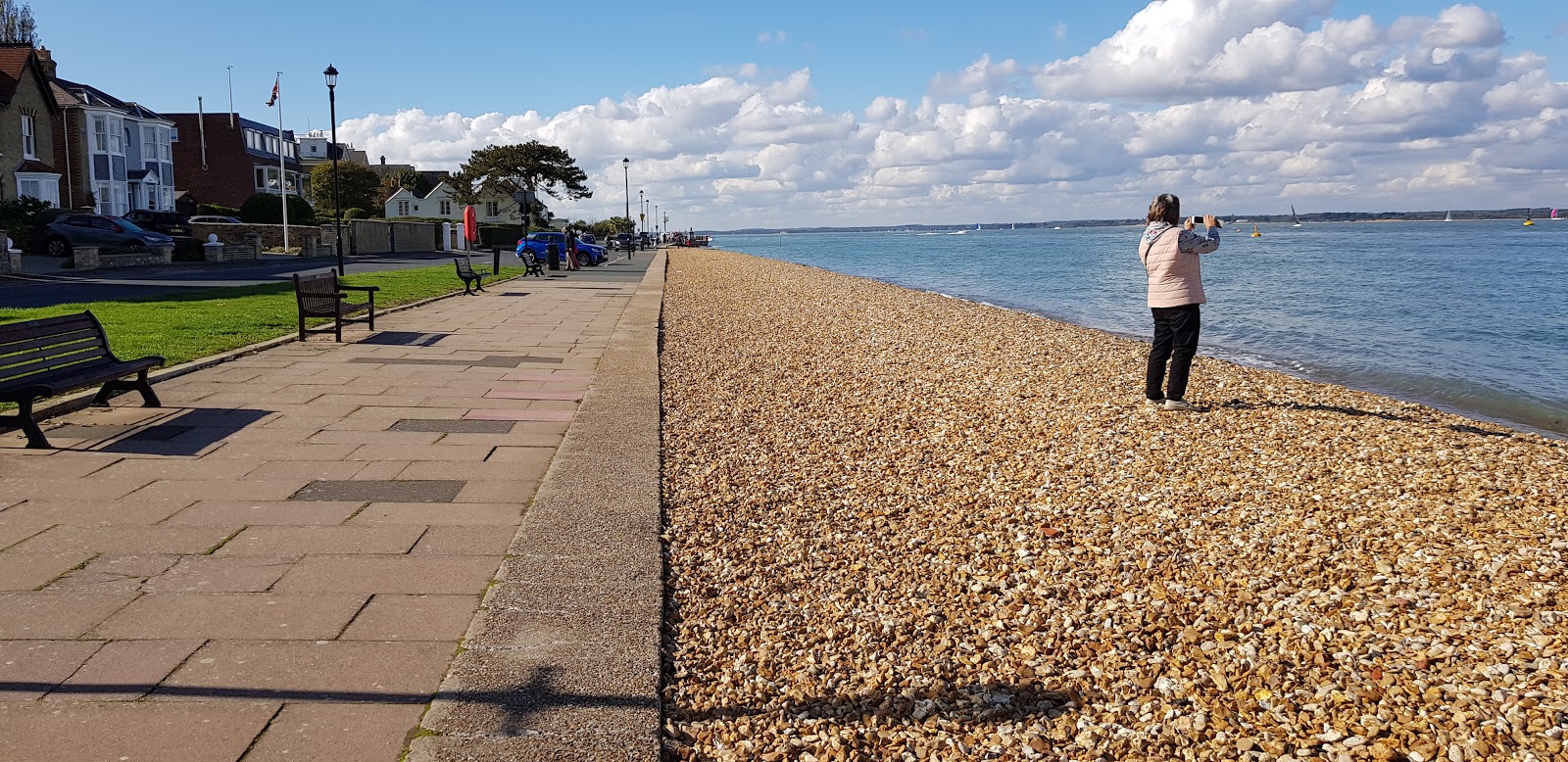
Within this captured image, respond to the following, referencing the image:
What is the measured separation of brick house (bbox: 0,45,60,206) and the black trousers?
43.1 metres

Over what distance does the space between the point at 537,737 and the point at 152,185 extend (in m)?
60.2

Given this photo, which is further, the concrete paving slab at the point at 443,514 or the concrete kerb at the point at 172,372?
the concrete kerb at the point at 172,372

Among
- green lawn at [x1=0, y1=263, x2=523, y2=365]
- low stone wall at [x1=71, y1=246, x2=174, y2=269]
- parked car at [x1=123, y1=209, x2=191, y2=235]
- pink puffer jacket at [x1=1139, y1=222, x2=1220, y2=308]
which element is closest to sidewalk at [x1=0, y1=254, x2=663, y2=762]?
green lawn at [x1=0, y1=263, x2=523, y2=365]

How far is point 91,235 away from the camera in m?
30.3

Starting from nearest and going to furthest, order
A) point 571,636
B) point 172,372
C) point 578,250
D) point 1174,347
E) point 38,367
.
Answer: point 571,636 < point 38,367 < point 1174,347 < point 172,372 < point 578,250

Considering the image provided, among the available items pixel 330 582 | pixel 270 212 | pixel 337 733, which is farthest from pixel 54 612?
pixel 270 212

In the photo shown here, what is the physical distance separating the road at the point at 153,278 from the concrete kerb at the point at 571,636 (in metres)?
14.4

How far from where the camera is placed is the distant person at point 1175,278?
8.41m

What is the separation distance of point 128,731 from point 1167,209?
770 centimetres

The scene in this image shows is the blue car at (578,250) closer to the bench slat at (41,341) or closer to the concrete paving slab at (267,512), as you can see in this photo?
the bench slat at (41,341)

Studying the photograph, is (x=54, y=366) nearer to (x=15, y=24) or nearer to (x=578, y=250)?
(x=578, y=250)

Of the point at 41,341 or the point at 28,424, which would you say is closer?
the point at 28,424

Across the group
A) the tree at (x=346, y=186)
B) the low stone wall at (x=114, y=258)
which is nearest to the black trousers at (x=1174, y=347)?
the low stone wall at (x=114, y=258)

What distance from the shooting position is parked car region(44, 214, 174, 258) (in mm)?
30156
